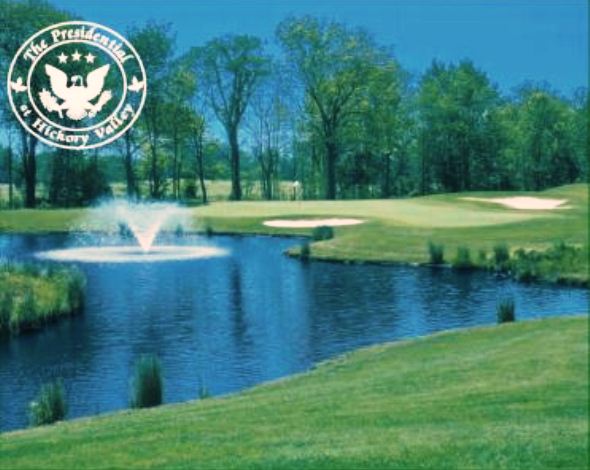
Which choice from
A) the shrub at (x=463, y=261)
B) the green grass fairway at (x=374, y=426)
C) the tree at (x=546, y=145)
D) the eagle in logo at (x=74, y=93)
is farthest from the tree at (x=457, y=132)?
the green grass fairway at (x=374, y=426)

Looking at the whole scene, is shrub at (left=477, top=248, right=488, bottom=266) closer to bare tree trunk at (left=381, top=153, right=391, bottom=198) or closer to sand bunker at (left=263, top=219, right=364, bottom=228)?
sand bunker at (left=263, top=219, right=364, bottom=228)

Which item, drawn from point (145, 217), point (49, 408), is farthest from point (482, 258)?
point (145, 217)

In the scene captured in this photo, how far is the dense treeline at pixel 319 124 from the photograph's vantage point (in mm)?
75688

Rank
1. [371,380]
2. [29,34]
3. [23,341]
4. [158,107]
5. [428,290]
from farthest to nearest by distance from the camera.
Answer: [158,107], [29,34], [428,290], [23,341], [371,380]

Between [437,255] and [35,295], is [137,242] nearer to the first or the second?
[437,255]

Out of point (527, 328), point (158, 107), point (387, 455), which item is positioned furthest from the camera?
point (158, 107)

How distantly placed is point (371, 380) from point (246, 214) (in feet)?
162

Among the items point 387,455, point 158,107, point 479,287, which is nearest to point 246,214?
point 158,107

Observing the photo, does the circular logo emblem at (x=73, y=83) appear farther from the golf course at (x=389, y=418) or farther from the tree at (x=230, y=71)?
the golf course at (x=389, y=418)

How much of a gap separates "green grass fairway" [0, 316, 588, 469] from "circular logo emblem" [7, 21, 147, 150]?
11.1 metres

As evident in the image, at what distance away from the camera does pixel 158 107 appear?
7988cm

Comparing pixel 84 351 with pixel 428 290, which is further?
pixel 428 290

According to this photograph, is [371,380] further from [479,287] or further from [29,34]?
[29,34]

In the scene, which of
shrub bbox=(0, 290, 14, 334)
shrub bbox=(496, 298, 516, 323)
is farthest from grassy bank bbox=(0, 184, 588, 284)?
shrub bbox=(0, 290, 14, 334)
